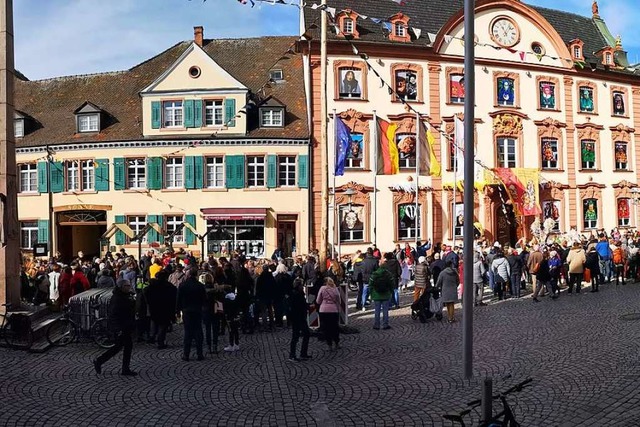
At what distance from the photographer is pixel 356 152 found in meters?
31.0

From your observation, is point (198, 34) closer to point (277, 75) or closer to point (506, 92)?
Answer: point (277, 75)

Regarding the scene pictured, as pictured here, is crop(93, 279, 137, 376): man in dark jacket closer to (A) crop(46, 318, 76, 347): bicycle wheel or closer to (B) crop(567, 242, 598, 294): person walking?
(A) crop(46, 318, 76, 347): bicycle wheel

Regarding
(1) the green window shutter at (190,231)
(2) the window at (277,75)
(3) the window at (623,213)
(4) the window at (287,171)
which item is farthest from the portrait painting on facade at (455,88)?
(1) the green window shutter at (190,231)

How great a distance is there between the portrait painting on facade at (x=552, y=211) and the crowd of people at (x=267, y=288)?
11.6 meters

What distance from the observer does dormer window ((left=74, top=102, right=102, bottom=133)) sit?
31.2 meters

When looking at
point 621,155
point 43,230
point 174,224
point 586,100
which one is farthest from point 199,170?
point 621,155

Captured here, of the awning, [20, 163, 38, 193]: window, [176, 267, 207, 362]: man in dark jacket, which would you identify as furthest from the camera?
[20, 163, 38, 193]: window

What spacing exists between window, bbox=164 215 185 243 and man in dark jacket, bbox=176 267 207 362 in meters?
19.7

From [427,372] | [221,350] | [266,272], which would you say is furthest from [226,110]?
[427,372]

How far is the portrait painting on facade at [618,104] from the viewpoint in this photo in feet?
121

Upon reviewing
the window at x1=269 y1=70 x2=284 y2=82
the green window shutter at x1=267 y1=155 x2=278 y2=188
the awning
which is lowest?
the awning

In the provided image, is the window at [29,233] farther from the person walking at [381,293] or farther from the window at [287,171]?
the person walking at [381,293]

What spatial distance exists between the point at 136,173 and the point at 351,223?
11002 millimetres

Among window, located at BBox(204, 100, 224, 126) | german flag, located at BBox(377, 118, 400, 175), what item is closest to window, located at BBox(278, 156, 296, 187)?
window, located at BBox(204, 100, 224, 126)
